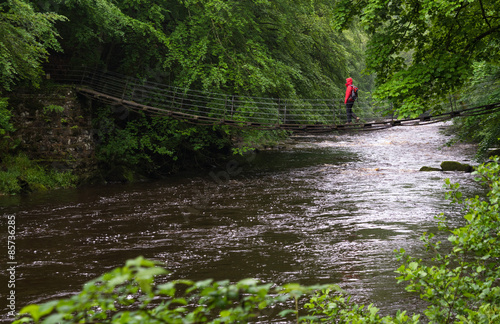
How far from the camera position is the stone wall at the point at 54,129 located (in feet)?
49.0

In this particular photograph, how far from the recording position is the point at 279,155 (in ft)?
71.8

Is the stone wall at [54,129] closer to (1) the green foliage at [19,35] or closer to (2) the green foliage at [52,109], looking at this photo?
(2) the green foliage at [52,109]

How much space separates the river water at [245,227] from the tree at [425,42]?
9.20 ft

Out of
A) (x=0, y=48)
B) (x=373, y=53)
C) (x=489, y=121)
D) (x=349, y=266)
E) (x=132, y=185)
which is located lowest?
(x=349, y=266)

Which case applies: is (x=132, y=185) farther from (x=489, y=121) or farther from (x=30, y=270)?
(x=489, y=121)

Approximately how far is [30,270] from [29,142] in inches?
359

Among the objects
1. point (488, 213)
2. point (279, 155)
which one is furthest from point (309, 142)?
point (488, 213)

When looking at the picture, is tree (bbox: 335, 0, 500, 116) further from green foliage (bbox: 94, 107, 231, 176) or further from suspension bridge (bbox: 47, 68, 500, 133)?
green foliage (bbox: 94, 107, 231, 176)

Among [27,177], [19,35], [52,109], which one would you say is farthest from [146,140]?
[19,35]

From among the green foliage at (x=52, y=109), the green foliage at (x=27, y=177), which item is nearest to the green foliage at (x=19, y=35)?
the green foliage at (x=52, y=109)

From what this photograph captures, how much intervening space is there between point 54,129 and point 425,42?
11.7 metres

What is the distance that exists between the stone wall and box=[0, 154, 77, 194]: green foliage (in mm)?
420

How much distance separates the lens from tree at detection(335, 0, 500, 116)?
29.1 ft

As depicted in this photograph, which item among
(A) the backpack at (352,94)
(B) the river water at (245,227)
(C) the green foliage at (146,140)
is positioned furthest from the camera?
(C) the green foliage at (146,140)
